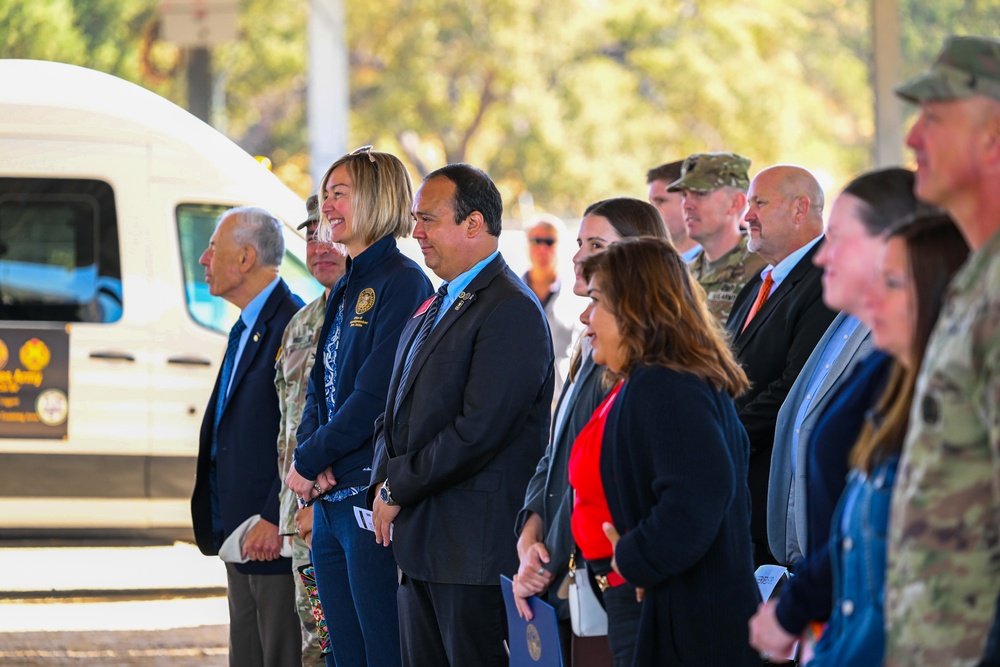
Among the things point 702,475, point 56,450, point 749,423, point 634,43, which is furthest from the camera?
point 634,43

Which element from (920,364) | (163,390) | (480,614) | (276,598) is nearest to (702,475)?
(920,364)

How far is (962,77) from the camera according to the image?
7.27 feet

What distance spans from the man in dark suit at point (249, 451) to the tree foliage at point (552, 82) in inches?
892

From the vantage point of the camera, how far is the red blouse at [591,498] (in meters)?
3.24

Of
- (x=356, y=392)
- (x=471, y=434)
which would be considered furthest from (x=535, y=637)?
(x=356, y=392)

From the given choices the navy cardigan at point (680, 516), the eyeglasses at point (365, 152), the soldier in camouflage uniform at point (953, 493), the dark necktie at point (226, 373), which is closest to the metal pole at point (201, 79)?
the dark necktie at point (226, 373)

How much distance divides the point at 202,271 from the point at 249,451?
307 cm

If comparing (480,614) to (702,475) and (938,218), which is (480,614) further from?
(938,218)

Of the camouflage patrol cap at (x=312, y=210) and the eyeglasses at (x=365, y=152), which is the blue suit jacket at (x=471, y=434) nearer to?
the eyeglasses at (x=365, y=152)

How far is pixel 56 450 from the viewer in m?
7.77

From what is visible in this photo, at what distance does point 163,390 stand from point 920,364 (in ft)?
20.4

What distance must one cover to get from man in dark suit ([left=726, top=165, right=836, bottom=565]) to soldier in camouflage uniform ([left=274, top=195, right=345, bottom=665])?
5.05 feet

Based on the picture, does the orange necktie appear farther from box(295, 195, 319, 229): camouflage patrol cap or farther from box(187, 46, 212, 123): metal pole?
box(187, 46, 212, 123): metal pole

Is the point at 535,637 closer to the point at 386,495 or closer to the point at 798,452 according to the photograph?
the point at 386,495
